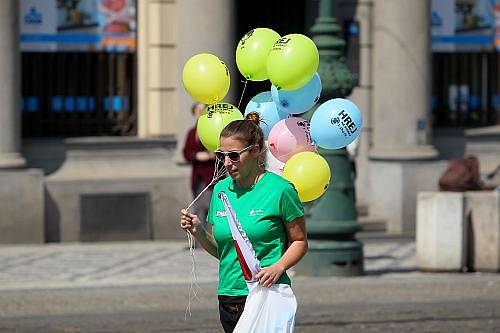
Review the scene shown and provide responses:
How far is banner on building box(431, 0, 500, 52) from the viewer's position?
63.0 feet

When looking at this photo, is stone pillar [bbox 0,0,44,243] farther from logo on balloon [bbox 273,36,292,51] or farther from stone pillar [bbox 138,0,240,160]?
logo on balloon [bbox 273,36,292,51]

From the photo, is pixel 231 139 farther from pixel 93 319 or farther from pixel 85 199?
pixel 85 199

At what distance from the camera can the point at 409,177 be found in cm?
1808

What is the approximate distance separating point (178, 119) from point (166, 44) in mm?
957

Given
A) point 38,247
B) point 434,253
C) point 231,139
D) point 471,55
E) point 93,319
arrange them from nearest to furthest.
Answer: point 231,139
point 93,319
point 434,253
point 38,247
point 471,55

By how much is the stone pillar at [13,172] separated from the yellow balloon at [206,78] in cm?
965

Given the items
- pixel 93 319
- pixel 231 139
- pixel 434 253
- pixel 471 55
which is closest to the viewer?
pixel 231 139

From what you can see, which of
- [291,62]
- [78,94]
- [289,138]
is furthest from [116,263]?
[291,62]

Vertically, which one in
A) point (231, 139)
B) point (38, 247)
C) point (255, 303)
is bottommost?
point (38, 247)

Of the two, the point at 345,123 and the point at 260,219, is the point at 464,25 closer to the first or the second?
the point at 345,123

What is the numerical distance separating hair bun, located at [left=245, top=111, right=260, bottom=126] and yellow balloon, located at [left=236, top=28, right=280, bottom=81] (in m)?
0.31

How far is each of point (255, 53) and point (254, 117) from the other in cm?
48

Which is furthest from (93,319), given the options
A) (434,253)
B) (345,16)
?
(345,16)

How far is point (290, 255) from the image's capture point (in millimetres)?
6371
